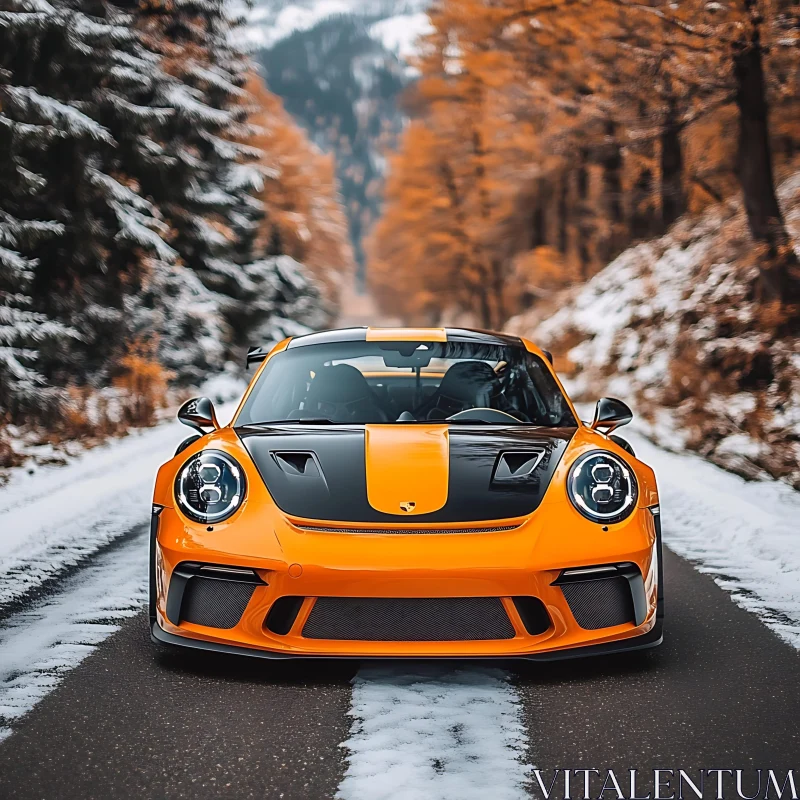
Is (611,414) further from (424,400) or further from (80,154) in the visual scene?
(80,154)

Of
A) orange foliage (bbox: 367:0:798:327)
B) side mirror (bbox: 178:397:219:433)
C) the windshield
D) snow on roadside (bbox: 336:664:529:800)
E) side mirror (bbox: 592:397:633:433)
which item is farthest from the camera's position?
orange foliage (bbox: 367:0:798:327)

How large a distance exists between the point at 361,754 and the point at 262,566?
2.58ft

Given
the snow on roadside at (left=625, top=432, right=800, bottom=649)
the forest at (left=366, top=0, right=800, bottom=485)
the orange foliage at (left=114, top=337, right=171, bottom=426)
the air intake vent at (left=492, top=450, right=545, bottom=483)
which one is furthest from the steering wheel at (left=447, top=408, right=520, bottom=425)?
the orange foliage at (left=114, top=337, right=171, bottom=426)

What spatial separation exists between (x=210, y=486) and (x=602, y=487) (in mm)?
1481

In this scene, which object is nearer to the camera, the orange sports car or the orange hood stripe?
the orange sports car

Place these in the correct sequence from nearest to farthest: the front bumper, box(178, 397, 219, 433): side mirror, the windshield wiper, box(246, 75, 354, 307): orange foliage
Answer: the front bumper, the windshield wiper, box(178, 397, 219, 433): side mirror, box(246, 75, 354, 307): orange foliage

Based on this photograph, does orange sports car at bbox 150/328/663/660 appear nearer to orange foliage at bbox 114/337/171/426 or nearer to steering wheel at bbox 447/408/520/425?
steering wheel at bbox 447/408/520/425

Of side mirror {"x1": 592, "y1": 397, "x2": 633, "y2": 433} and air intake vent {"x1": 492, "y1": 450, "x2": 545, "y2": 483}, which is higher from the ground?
air intake vent {"x1": 492, "y1": 450, "x2": 545, "y2": 483}

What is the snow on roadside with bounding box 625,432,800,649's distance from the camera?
4637 mm

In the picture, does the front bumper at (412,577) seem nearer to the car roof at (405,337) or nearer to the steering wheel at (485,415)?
the steering wheel at (485,415)

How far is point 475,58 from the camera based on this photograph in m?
28.7

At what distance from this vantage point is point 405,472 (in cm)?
363

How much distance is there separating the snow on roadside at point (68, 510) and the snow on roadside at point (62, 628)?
245 millimetres

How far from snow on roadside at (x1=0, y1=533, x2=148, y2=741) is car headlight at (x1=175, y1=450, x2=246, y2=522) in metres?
0.77
